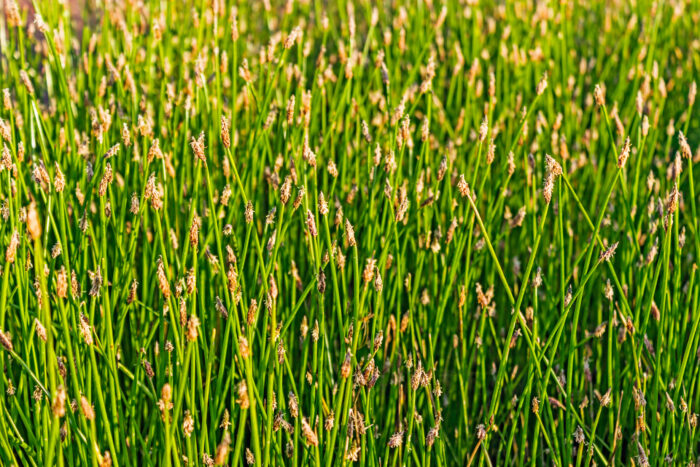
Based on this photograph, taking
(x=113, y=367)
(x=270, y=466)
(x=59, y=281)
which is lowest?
(x=270, y=466)

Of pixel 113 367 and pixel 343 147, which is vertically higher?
pixel 343 147

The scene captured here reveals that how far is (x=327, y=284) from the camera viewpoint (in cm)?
154

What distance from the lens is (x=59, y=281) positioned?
0.94 meters

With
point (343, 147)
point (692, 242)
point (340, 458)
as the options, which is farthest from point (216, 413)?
point (692, 242)

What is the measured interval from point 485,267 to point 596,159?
75cm

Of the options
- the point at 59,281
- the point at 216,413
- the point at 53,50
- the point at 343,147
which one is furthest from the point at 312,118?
the point at 59,281

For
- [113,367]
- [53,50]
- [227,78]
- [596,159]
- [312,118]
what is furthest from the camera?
[227,78]

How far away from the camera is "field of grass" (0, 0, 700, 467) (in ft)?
4.09

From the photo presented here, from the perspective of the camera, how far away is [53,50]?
66.5 inches

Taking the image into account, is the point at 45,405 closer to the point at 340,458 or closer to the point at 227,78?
the point at 340,458

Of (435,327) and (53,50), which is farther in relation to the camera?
(53,50)

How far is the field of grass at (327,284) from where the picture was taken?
1.25 metres

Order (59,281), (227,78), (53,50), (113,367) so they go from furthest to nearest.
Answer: (227,78), (53,50), (113,367), (59,281)

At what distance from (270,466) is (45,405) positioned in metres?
0.46
